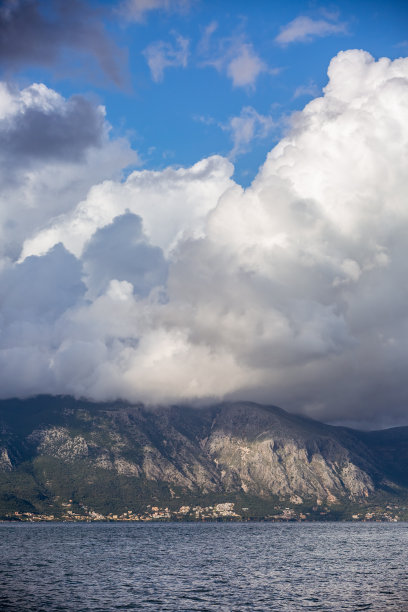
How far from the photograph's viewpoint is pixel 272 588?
125500 millimetres

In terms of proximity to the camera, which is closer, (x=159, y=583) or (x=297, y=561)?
(x=159, y=583)

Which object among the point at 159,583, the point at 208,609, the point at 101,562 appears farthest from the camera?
the point at 101,562

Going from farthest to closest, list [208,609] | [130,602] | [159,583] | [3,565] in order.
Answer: [3,565] → [159,583] → [130,602] → [208,609]

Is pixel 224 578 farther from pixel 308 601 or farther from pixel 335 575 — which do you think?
pixel 308 601

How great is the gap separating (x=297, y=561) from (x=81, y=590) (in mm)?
86473

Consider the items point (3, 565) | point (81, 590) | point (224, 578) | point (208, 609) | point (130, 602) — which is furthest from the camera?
point (3, 565)

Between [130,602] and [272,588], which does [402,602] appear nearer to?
[272,588]

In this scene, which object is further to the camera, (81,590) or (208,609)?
(81,590)

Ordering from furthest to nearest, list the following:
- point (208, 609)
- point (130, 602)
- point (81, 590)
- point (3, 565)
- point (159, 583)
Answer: point (3, 565)
point (159, 583)
point (81, 590)
point (130, 602)
point (208, 609)

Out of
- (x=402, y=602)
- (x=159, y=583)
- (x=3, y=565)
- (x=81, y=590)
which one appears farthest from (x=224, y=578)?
(x=3, y=565)

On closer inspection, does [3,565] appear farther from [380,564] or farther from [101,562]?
[380,564]

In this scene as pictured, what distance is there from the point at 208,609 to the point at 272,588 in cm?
2983

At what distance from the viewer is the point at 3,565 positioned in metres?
164

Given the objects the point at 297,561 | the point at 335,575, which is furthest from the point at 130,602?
the point at 297,561
